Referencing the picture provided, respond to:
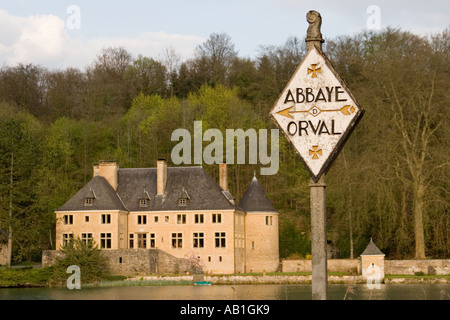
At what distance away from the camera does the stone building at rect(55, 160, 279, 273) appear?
50250 mm

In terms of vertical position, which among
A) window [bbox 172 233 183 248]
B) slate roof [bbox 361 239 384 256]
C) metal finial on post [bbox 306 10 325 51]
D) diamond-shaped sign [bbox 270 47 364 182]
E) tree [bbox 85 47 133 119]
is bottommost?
slate roof [bbox 361 239 384 256]

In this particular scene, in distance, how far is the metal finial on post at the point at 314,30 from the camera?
7.15m

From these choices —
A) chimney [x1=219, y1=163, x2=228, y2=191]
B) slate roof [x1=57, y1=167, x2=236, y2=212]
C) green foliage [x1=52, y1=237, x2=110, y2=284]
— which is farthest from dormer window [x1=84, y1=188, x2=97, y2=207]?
chimney [x1=219, y1=163, x2=228, y2=191]

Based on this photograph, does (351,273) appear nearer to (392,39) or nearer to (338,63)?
(392,39)

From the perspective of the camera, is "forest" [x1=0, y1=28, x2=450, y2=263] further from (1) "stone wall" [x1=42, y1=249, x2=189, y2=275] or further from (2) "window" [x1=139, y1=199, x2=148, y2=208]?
(2) "window" [x1=139, y1=199, x2=148, y2=208]

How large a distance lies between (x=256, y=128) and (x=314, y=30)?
53075 millimetres

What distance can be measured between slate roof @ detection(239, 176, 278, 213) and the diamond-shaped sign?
45.4 metres

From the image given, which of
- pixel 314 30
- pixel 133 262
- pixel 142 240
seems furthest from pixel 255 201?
pixel 314 30

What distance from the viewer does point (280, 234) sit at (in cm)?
5503

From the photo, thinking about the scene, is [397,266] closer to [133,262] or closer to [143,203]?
[133,262]

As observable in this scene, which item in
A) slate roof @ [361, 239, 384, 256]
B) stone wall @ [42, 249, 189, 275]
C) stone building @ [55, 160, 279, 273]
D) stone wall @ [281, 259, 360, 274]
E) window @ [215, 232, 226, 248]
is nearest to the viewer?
slate roof @ [361, 239, 384, 256]

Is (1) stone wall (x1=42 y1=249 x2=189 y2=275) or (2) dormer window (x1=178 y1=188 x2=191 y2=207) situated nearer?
(1) stone wall (x1=42 y1=249 x2=189 y2=275)

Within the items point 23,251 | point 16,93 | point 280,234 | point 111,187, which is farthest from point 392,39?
point 16,93

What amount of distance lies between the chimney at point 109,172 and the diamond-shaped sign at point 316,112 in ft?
152
